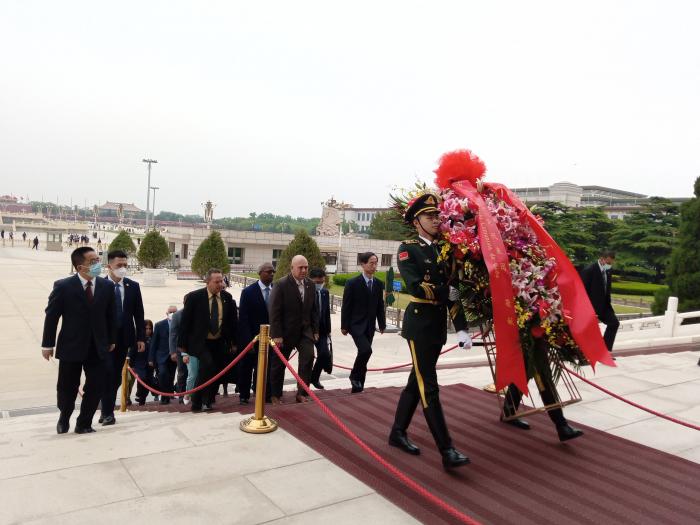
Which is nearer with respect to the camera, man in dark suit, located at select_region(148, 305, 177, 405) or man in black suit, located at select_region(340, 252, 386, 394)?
man in black suit, located at select_region(340, 252, 386, 394)

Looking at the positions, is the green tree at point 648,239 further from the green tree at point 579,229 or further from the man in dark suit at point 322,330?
the man in dark suit at point 322,330

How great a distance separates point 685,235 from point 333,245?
3513 centimetres

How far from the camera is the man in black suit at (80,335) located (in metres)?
4.66

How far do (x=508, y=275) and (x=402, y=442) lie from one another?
1.61 m

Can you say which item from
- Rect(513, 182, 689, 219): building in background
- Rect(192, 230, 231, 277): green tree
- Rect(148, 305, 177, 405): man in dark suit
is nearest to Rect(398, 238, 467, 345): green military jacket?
Rect(148, 305, 177, 405): man in dark suit

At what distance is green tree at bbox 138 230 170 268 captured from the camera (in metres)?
33.8

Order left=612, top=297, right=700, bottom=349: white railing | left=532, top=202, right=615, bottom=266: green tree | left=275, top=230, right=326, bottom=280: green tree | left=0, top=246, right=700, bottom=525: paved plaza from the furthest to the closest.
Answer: left=532, top=202, right=615, bottom=266: green tree, left=275, top=230, right=326, bottom=280: green tree, left=612, top=297, right=700, bottom=349: white railing, left=0, top=246, right=700, bottom=525: paved plaza

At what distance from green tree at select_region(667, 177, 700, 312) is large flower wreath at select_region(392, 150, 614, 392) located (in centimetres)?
1507

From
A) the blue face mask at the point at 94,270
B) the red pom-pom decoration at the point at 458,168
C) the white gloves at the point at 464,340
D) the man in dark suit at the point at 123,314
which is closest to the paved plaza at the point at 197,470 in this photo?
the man in dark suit at the point at 123,314

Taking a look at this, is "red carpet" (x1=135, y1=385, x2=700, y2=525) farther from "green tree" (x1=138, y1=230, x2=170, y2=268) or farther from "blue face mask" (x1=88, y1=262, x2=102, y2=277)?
"green tree" (x1=138, y1=230, x2=170, y2=268)

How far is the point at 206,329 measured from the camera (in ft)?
19.0

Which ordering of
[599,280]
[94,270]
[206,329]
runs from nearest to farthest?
1. [94,270]
2. [206,329]
3. [599,280]

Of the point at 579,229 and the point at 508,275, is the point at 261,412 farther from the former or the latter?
the point at 579,229

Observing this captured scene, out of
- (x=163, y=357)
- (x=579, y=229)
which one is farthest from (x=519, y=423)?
(x=579, y=229)
